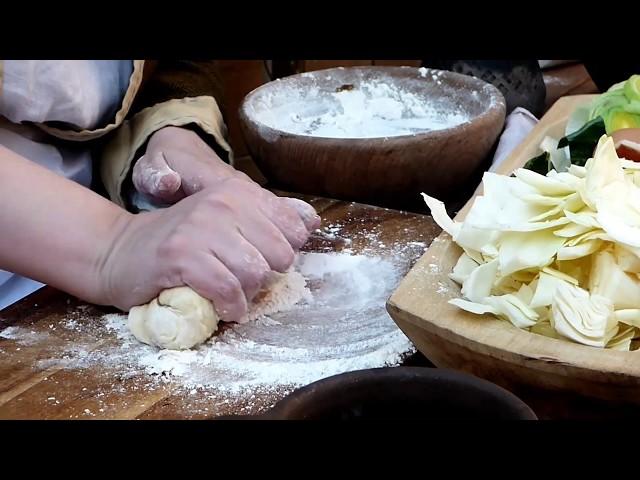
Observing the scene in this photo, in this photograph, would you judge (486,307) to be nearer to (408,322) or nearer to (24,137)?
(408,322)

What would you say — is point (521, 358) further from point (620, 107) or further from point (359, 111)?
point (359, 111)

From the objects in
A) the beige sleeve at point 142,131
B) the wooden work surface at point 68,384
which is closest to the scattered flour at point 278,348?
the wooden work surface at point 68,384

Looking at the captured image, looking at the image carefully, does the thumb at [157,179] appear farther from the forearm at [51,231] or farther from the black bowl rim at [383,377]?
the black bowl rim at [383,377]

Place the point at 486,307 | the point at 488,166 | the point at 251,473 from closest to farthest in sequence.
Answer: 1. the point at 251,473
2. the point at 486,307
3. the point at 488,166

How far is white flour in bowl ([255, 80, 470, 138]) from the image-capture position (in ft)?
3.52

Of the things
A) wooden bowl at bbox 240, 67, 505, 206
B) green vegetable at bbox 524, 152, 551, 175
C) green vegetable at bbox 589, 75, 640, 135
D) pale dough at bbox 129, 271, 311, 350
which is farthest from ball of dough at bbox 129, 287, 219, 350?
green vegetable at bbox 589, 75, 640, 135

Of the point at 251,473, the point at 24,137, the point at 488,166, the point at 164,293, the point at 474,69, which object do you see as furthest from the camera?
the point at 474,69

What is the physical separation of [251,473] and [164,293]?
1.14 feet

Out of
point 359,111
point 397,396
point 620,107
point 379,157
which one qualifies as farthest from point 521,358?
point 359,111

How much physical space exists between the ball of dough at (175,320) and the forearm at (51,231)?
0.06m

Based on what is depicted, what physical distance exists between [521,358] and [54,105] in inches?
22.5

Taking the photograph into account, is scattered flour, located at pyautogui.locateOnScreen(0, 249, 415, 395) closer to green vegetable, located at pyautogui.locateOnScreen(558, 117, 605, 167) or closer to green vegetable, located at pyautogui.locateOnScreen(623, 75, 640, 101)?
green vegetable, located at pyautogui.locateOnScreen(558, 117, 605, 167)
